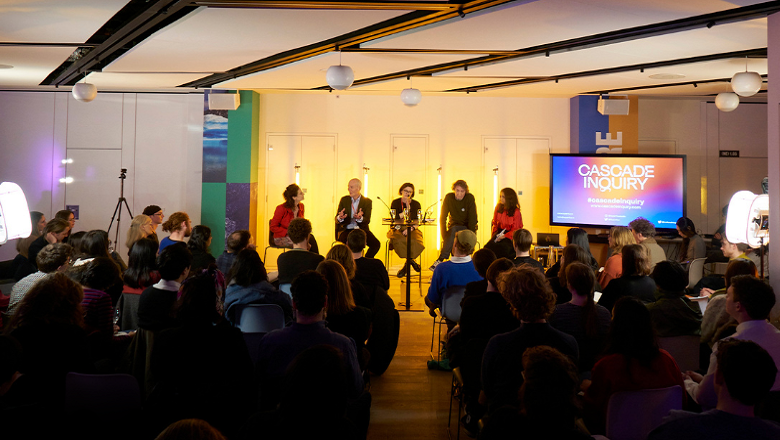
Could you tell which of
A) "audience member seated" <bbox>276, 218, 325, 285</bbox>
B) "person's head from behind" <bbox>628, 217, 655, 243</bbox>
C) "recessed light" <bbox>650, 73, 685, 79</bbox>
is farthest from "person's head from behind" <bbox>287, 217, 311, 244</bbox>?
→ "recessed light" <bbox>650, 73, 685, 79</bbox>

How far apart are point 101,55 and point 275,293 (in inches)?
175

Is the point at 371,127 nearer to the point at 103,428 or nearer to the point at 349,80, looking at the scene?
the point at 349,80

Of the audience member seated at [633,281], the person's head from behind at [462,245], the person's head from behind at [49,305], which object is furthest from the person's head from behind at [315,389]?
the person's head from behind at [462,245]

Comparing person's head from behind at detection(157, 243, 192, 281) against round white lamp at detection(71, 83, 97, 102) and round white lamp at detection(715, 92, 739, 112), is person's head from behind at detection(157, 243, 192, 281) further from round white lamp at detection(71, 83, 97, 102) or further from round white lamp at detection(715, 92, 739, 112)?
round white lamp at detection(715, 92, 739, 112)

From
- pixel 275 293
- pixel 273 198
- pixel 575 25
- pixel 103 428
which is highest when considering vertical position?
pixel 575 25

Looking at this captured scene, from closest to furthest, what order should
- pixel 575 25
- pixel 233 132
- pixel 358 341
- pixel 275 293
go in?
pixel 358 341 → pixel 275 293 → pixel 575 25 → pixel 233 132

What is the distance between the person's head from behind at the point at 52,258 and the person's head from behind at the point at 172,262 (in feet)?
3.42

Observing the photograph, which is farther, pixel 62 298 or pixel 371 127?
pixel 371 127

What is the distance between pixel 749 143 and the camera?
32.3 feet

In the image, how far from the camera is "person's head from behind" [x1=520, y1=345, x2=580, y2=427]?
67.9 inches

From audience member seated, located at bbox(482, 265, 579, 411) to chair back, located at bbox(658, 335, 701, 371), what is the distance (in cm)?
109

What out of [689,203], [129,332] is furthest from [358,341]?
[689,203]

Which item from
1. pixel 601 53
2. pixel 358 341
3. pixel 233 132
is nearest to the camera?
pixel 358 341

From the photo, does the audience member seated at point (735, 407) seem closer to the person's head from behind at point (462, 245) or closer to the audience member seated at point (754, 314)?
the audience member seated at point (754, 314)
